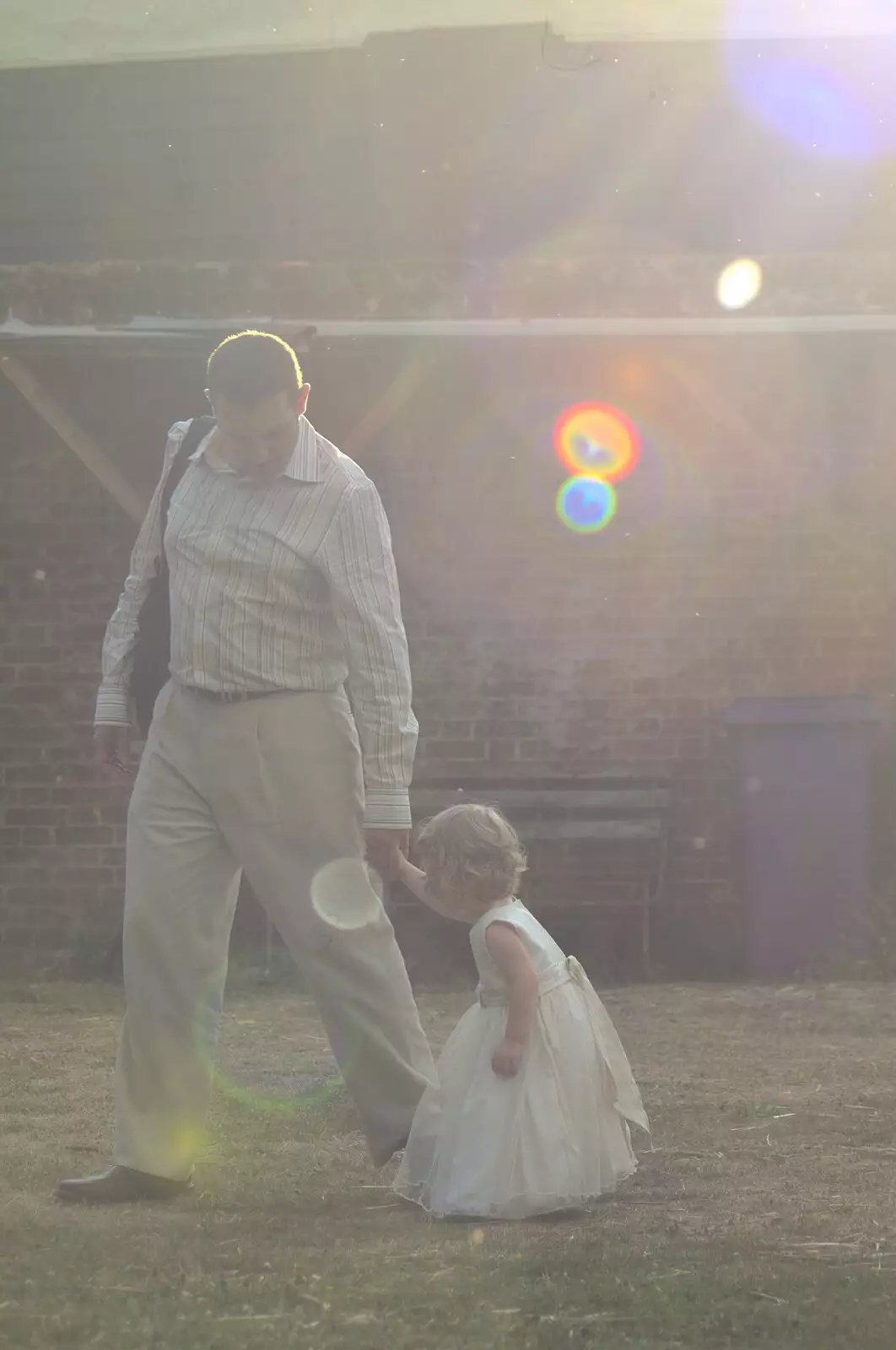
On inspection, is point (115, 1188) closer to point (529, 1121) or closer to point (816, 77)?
point (529, 1121)

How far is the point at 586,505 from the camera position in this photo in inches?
336

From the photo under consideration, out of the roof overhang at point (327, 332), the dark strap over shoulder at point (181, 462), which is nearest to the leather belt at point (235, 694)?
the dark strap over shoulder at point (181, 462)

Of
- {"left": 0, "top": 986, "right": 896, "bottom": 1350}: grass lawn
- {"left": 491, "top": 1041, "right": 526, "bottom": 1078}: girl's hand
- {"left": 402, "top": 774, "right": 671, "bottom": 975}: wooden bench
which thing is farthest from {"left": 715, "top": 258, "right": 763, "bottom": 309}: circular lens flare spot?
{"left": 491, "top": 1041, "right": 526, "bottom": 1078}: girl's hand

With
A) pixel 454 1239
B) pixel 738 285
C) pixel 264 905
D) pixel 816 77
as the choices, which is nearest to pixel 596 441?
pixel 738 285

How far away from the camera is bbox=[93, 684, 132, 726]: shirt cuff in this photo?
3.92 m

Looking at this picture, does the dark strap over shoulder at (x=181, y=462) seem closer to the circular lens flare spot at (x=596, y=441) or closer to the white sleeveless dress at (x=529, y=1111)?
the white sleeveless dress at (x=529, y=1111)

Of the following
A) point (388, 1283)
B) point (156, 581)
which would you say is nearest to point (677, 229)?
point (156, 581)

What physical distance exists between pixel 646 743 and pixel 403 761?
499 cm

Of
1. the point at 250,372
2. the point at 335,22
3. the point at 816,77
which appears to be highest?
the point at 335,22

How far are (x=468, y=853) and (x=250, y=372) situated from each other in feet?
3.47

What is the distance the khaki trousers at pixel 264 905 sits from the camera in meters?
3.69

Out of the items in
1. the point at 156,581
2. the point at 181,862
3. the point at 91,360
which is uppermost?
the point at 91,360

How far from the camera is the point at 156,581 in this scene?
155 inches

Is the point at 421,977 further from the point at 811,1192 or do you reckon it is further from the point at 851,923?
the point at 811,1192
